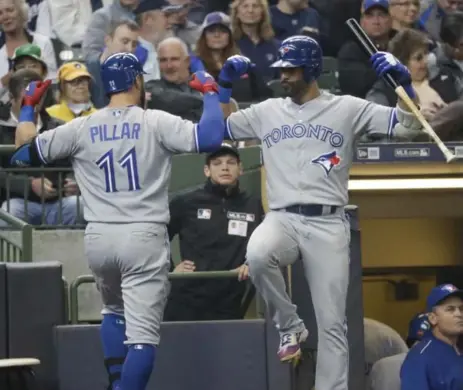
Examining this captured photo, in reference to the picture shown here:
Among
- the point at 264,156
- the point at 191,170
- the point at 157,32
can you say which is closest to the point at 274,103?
the point at 264,156

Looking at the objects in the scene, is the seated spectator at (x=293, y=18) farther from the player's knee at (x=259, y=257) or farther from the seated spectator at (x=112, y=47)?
the player's knee at (x=259, y=257)

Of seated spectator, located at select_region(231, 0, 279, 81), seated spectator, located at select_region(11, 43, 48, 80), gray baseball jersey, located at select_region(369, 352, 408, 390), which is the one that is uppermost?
seated spectator, located at select_region(231, 0, 279, 81)

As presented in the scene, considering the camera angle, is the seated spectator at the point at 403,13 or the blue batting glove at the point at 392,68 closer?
the blue batting glove at the point at 392,68

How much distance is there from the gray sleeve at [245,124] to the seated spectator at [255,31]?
3377 mm

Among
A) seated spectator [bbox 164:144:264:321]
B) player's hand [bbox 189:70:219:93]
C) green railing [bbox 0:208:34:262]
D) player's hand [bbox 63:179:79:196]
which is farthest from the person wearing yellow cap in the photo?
player's hand [bbox 189:70:219:93]

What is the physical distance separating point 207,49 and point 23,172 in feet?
6.27

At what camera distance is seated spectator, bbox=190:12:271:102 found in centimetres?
1060

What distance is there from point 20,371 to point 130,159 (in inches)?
61.8

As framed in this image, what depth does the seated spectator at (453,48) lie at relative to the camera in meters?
11.0

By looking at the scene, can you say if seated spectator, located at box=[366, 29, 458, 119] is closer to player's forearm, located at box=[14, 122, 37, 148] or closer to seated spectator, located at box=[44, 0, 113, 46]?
seated spectator, located at box=[44, 0, 113, 46]

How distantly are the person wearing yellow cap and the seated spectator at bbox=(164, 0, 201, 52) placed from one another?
171 cm

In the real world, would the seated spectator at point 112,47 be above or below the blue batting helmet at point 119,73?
above

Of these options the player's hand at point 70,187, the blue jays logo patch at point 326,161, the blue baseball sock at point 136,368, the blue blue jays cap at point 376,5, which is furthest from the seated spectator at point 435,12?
the blue baseball sock at point 136,368

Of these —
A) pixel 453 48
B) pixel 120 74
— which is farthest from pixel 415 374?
pixel 453 48
